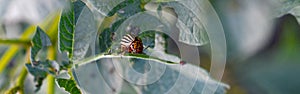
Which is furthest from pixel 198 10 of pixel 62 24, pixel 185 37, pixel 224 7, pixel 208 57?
pixel 208 57

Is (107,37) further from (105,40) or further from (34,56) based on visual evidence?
(34,56)

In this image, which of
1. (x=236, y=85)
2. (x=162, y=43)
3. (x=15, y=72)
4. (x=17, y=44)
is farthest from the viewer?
(x=236, y=85)

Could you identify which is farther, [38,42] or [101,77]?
[101,77]

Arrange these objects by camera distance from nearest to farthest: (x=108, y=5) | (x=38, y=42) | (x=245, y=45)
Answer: (x=108, y=5), (x=38, y=42), (x=245, y=45)

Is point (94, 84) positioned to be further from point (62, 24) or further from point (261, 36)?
point (261, 36)

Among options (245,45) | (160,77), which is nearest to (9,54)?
(160,77)

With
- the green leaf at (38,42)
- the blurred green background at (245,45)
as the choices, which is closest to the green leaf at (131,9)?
the green leaf at (38,42)

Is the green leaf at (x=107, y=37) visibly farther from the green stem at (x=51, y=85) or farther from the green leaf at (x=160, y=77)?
the green stem at (x=51, y=85)
